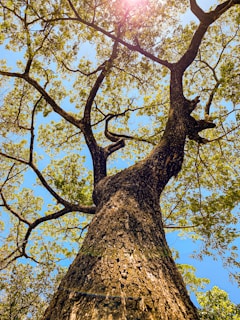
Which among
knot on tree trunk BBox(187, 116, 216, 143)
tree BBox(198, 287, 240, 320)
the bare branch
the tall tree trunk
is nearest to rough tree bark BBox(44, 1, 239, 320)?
the tall tree trunk

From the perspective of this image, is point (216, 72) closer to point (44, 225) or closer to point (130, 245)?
point (130, 245)

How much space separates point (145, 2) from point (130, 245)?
24.5 ft

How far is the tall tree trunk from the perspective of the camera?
1.82m

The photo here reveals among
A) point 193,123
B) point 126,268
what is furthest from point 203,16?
point 126,268

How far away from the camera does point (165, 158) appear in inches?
193

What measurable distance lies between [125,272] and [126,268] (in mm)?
52

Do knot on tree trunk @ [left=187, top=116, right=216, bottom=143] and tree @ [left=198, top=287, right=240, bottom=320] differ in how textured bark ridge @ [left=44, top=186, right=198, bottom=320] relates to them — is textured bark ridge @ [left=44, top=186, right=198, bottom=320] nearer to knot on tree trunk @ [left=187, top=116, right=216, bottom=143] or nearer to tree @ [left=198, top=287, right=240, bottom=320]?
knot on tree trunk @ [left=187, top=116, right=216, bottom=143]

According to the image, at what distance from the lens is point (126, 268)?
2.20 metres

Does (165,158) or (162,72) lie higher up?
(162,72)

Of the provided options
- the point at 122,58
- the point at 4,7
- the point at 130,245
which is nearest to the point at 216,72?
the point at 122,58

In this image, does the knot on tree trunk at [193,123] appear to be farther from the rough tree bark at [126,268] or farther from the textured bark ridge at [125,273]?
the textured bark ridge at [125,273]

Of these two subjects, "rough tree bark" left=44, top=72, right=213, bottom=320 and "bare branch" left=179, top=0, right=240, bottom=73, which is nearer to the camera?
"rough tree bark" left=44, top=72, right=213, bottom=320

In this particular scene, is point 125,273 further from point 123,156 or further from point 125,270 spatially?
point 123,156

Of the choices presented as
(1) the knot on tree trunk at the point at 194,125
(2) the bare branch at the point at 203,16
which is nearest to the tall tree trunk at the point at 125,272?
(1) the knot on tree trunk at the point at 194,125
